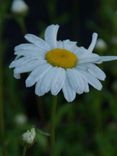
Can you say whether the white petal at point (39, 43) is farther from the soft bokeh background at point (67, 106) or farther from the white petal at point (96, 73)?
the soft bokeh background at point (67, 106)

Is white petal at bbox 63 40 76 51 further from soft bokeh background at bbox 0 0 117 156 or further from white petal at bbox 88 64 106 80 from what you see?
soft bokeh background at bbox 0 0 117 156

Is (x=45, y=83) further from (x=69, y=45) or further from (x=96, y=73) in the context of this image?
(x=69, y=45)

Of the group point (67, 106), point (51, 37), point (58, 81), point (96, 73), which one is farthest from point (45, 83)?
point (67, 106)

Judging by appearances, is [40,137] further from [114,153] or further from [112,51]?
[112,51]

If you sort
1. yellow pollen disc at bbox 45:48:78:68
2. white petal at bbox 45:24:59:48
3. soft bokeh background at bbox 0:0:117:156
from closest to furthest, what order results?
1. yellow pollen disc at bbox 45:48:78:68
2. white petal at bbox 45:24:59:48
3. soft bokeh background at bbox 0:0:117:156

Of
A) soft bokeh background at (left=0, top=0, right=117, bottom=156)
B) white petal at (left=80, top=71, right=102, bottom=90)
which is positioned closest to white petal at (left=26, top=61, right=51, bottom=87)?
white petal at (left=80, top=71, right=102, bottom=90)
